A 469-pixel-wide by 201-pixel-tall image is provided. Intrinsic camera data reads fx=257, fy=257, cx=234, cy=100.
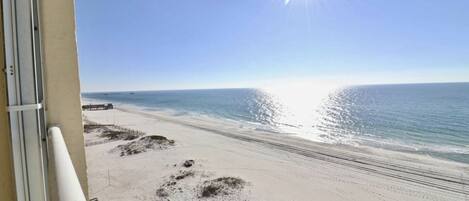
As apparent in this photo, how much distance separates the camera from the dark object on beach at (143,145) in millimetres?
11195

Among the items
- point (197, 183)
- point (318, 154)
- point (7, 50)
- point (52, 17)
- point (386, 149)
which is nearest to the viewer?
point (7, 50)

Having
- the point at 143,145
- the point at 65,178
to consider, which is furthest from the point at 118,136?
the point at 65,178

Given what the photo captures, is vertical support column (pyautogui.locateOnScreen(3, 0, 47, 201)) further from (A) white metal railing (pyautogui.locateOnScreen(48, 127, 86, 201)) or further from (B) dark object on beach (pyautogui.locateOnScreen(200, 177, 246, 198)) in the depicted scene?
(B) dark object on beach (pyautogui.locateOnScreen(200, 177, 246, 198))

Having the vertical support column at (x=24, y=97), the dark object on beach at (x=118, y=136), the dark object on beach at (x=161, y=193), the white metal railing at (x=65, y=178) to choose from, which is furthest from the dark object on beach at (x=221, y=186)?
the dark object on beach at (x=118, y=136)

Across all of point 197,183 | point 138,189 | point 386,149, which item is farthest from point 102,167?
point 386,149

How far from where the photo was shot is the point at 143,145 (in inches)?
480

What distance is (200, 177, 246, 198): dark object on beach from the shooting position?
23.8ft

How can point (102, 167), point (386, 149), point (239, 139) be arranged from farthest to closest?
point (239, 139) < point (386, 149) < point (102, 167)

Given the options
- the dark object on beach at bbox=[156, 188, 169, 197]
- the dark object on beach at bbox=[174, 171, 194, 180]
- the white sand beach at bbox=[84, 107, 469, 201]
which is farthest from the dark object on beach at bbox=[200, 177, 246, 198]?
the dark object on beach at bbox=[156, 188, 169, 197]

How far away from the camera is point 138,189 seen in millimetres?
7262

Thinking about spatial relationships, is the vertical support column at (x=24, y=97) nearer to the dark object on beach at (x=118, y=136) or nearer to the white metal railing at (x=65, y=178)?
the white metal railing at (x=65, y=178)

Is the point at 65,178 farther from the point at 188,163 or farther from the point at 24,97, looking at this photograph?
Answer: the point at 188,163

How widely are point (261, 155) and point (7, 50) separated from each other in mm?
11835

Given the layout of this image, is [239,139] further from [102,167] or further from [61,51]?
[61,51]
